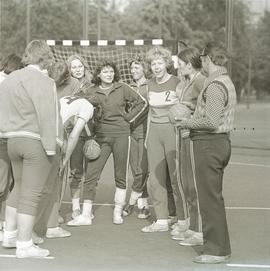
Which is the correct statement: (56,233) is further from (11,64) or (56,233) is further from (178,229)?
(11,64)

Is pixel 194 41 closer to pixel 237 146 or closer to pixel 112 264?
pixel 237 146

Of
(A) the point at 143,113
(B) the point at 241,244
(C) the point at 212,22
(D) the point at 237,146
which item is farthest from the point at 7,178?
(C) the point at 212,22

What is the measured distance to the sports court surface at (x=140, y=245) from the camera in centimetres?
661

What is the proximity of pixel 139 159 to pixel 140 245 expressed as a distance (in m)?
1.91

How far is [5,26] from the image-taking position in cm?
2159

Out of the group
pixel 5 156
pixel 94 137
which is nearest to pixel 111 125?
pixel 94 137

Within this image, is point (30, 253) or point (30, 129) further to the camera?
point (30, 253)

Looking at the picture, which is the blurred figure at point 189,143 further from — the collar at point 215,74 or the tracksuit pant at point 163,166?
the collar at point 215,74

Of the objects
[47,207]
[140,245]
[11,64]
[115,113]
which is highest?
[11,64]

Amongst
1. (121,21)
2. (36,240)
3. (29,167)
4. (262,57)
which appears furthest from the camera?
(121,21)

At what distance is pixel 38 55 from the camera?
22.4 feet

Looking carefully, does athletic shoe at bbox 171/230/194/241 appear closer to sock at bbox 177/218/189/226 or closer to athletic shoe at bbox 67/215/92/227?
sock at bbox 177/218/189/226

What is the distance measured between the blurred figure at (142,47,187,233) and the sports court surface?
0.32 m

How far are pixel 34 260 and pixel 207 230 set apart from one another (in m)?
1.58
